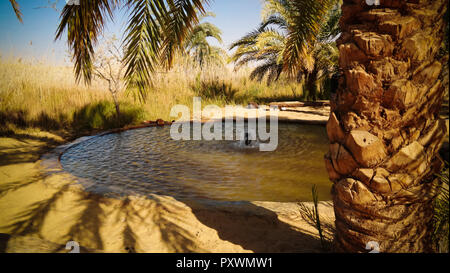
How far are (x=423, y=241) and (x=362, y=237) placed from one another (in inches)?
15.1

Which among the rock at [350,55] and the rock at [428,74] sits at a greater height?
the rock at [350,55]

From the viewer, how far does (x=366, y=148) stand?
1385 mm

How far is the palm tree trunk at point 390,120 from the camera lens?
1322mm

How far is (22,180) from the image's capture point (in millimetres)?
3553

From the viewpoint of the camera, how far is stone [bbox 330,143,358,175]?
147 centimetres

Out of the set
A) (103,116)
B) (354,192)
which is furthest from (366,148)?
(103,116)

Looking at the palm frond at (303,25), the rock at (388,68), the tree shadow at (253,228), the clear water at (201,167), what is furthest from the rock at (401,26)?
the palm frond at (303,25)

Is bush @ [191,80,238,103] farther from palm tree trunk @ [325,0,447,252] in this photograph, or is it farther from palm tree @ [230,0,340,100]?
palm tree trunk @ [325,0,447,252]

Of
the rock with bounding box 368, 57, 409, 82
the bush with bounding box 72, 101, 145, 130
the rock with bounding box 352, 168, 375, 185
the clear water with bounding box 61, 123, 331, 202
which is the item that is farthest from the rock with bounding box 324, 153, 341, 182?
the bush with bounding box 72, 101, 145, 130

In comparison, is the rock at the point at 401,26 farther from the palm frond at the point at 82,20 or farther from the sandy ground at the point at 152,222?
the palm frond at the point at 82,20

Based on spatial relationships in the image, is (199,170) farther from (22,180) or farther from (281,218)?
(22,180)

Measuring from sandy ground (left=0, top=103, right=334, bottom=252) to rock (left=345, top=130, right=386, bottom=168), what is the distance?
37.9 inches
